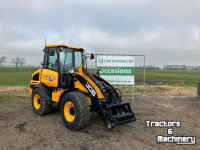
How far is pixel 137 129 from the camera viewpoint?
540 centimetres

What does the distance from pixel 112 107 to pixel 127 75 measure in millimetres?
4390

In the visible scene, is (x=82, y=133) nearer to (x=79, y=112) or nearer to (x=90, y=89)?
(x=79, y=112)

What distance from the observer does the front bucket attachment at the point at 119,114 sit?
4793mm

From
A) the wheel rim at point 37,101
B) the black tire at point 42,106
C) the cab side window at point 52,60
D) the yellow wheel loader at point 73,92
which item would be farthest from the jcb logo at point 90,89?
the wheel rim at point 37,101

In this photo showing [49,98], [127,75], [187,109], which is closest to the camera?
[49,98]

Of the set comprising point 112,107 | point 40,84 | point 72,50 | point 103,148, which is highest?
point 72,50

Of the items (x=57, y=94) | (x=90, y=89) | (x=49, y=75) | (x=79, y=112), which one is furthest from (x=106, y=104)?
(x=49, y=75)

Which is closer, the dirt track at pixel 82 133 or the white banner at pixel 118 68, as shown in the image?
the dirt track at pixel 82 133

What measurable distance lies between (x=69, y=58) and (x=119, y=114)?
2698 mm

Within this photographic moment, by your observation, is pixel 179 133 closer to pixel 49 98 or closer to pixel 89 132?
pixel 89 132

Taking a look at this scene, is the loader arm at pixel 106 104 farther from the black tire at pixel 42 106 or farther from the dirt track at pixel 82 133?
the black tire at pixel 42 106

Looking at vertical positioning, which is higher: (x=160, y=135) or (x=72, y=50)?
(x=72, y=50)

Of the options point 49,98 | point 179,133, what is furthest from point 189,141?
point 49,98

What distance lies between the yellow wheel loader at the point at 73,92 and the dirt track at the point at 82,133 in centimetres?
35
